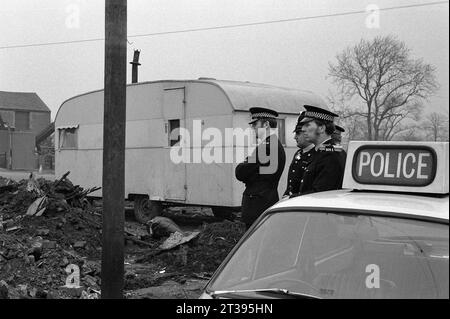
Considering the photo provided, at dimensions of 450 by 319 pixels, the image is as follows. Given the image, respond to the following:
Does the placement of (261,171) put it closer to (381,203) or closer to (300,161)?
(300,161)

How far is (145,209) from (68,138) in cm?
350

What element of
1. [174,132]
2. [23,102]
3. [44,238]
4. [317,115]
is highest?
[23,102]

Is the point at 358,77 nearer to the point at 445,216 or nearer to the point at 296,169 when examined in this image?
the point at 296,169

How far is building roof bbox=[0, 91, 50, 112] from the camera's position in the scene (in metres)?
57.7

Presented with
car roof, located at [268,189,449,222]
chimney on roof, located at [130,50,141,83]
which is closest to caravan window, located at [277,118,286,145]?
car roof, located at [268,189,449,222]

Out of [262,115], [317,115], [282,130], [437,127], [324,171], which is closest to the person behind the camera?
[324,171]

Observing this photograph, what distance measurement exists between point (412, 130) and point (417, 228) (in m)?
7.56

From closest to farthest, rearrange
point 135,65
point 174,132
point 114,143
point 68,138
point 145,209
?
point 114,143 → point 174,132 → point 145,209 → point 68,138 → point 135,65

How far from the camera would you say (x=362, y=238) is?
2854 mm

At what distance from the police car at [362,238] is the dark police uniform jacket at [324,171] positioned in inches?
51.1

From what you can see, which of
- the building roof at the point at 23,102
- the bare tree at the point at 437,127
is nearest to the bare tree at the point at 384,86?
the bare tree at the point at 437,127

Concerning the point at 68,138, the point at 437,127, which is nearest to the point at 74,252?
the point at 437,127

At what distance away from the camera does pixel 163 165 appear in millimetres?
11844

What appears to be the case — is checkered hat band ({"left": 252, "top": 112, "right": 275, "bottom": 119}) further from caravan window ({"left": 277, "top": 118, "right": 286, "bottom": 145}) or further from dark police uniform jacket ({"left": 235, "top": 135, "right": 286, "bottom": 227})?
caravan window ({"left": 277, "top": 118, "right": 286, "bottom": 145})
